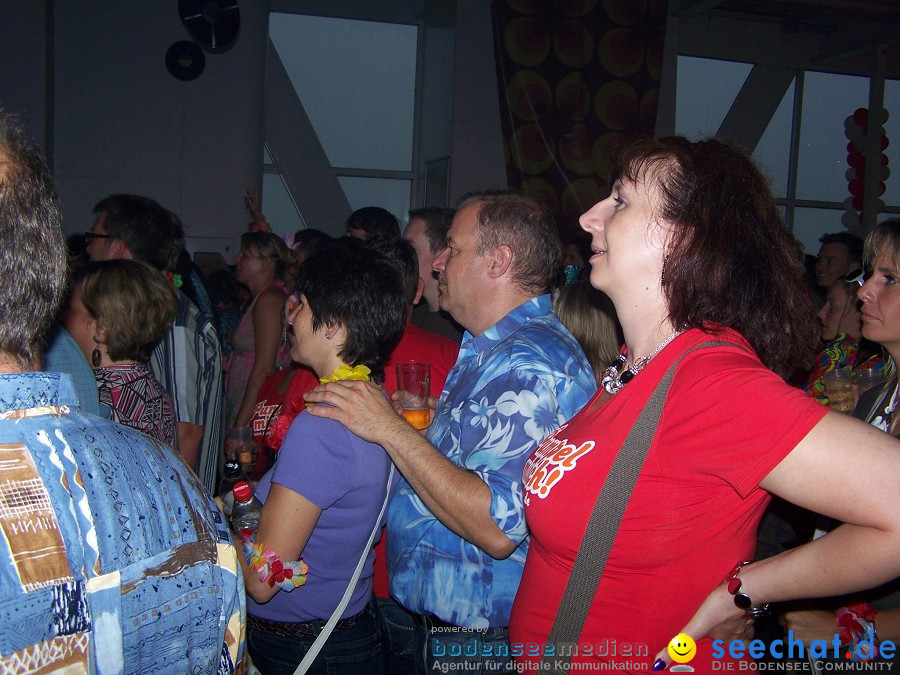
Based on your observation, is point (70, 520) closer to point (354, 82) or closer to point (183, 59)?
point (183, 59)

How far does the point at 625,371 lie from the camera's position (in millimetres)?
1434

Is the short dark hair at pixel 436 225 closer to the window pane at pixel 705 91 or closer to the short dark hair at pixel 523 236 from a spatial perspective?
the short dark hair at pixel 523 236

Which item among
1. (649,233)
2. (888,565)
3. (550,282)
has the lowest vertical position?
(888,565)

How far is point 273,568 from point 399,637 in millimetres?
667

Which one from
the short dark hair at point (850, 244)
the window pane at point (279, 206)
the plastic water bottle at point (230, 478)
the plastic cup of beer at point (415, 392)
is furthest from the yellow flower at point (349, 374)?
the window pane at point (279, 206)

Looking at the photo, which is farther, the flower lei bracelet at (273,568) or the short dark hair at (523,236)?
the short dark hair at (523,236)

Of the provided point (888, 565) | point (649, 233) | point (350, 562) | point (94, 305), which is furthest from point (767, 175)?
point (94, 305)

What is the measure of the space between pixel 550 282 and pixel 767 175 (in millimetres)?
733

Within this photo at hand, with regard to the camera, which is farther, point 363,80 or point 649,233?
point 363,80

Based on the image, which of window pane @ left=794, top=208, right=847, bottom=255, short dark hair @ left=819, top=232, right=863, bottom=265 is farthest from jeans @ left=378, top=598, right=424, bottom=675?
window pane @ left=794, top=208, right=847, bottom=255

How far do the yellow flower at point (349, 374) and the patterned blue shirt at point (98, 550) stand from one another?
88cm

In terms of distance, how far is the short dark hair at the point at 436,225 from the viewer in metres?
3.32

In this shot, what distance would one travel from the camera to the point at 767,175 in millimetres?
1428

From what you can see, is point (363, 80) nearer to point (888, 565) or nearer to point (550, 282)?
point (550, 282)
